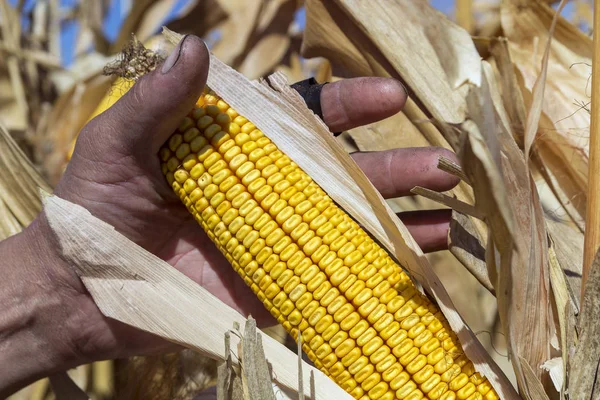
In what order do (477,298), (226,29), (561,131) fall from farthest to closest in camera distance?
(226,29) < (477,298) < (561,131)

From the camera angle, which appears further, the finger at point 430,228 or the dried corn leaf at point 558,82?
the dried corn leaf at point 558,82

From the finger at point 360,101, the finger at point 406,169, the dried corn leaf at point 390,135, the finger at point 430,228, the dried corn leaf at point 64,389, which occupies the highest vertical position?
the dried corn leaf at point 390,135

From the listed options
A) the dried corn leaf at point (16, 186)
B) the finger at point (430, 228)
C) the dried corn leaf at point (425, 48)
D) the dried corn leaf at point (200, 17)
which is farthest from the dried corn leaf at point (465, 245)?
the dried corn leaf at point (200, 17)

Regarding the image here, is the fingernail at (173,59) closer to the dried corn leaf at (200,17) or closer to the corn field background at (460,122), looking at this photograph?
the corn field background at (460,122)

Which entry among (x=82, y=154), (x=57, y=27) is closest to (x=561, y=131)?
(x=82, y=154)

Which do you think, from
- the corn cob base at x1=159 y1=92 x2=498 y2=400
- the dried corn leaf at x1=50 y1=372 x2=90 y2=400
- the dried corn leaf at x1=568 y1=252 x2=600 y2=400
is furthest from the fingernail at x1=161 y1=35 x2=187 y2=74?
the dried corn leaf at x1=50 y1=372 x2=90 y2=400

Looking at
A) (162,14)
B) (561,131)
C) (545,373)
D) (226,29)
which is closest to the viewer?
(545,373)

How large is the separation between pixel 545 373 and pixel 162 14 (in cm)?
241

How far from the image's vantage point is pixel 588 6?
2904mm

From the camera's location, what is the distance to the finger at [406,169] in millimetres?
1333

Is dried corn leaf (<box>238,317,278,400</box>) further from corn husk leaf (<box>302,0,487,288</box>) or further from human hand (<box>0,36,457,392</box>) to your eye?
corn husk leaf (<box>302,0,487,288</box>)

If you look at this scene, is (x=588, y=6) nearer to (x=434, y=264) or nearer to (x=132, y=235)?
(x=434, y=264)

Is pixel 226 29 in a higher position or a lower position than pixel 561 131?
higher

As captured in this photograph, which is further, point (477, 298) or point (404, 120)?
point (477, 298)
